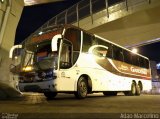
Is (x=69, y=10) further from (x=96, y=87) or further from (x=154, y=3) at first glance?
(x=96, y=87)

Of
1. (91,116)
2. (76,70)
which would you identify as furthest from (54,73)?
(91,116)

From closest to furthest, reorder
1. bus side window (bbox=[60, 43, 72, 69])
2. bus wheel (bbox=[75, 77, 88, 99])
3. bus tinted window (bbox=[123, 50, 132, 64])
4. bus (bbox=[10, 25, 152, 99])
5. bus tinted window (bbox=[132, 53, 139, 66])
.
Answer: bus (bbox=[10, 25, 152, 99]), bus side window (bbox=[60, 43, 72, 69]), bus wheel (bbox=[75, 77, 88, 99]), bus tinted window (bbox=[123, 50, 132, 64]), bus tinted window (bbox=[132, 53, 139, 66])

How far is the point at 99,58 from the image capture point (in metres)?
13.3

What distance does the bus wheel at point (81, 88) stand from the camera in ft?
37.3

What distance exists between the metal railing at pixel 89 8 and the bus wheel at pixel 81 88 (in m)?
7.82

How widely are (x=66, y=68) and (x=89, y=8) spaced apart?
31.7 feet

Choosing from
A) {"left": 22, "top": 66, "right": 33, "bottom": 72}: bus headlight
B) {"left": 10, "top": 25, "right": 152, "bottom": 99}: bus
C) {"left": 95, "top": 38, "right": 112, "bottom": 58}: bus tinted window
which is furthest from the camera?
{"left": 95, "top": 38, "right": 112, "bottom": 58}: bus tinted window

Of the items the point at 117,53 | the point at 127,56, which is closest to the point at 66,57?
the point at 117,53

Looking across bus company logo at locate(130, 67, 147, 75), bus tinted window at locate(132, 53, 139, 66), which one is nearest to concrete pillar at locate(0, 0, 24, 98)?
bus company logo at locate(130, 67, 147, 75)

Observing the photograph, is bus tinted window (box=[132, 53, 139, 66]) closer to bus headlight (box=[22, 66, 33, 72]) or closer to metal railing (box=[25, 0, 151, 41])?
metal railing (box=[25, 0, 151, 41])

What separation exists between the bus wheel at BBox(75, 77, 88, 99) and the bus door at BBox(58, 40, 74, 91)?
1.58 feet

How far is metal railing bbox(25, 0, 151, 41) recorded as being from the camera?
18203 mm

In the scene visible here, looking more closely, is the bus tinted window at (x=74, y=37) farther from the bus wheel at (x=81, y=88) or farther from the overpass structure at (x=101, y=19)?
the overpass structure at (x=101, y=19)

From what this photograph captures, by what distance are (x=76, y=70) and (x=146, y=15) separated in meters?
8.92
